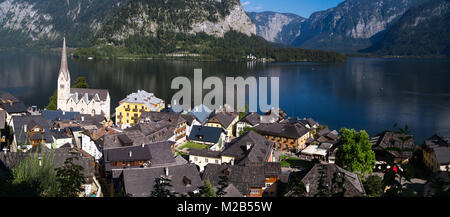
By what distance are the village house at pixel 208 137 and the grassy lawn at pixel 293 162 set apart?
561 centimetres

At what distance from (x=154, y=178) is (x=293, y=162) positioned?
13966mm

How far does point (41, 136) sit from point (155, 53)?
15068 centimetres

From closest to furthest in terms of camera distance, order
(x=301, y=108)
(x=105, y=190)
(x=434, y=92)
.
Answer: (x=105, y=190) → (x=301, y=108) → (x=434, y=92)

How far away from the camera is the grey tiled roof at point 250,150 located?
82.8 ft

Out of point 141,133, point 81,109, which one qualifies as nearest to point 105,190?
point 141,133

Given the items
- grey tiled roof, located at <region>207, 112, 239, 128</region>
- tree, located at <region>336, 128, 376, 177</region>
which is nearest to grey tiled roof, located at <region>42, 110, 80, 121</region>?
grey tiled roof, located at <region>207, 112, 239, 128</region>

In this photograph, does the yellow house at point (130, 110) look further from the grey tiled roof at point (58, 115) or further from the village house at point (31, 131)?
the village house at point (31, 131)

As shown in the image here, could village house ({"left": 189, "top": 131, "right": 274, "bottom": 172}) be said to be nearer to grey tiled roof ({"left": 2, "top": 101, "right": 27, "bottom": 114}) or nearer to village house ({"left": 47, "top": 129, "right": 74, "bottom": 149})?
village house ({"left": 47, "top": 129, "right": 74, "bottom": 149})

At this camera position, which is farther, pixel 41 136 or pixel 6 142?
pixel 6 142

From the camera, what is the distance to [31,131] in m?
28.0

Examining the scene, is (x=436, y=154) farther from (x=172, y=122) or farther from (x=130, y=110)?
(x=130, y=110)

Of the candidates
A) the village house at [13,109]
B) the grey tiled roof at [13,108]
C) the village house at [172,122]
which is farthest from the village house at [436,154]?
A: the grey tiled roof at [13,108]

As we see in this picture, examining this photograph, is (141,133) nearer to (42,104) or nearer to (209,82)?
(42,104)
